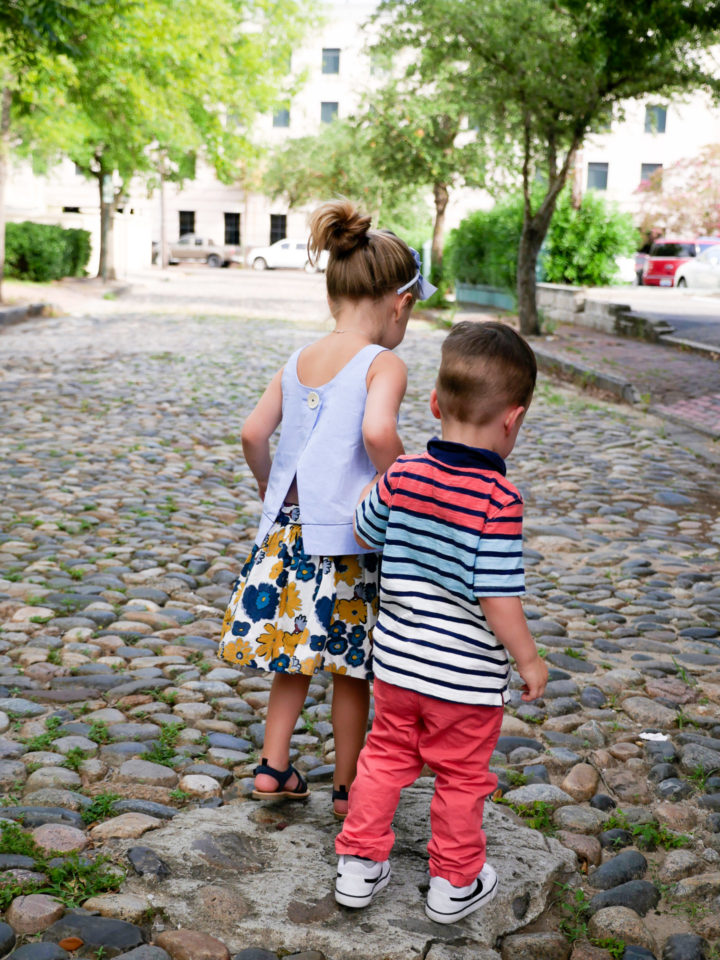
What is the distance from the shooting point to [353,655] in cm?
283

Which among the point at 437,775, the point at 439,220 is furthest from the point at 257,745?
the point at 439,220

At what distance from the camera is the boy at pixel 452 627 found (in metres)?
2.34

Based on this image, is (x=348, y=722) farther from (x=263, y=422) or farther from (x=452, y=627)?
(x=263, y=422)

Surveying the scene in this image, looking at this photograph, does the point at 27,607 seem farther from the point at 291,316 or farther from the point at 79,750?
the point at 291,316

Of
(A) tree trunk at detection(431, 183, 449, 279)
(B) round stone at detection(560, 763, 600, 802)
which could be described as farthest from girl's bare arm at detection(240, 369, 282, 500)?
(A) tree trunk at detection(431, 183, 449, 279)

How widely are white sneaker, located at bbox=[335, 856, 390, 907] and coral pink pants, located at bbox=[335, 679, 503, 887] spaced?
24 millimetres

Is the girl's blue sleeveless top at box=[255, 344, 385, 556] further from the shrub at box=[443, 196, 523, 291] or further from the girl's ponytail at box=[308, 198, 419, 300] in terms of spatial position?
the shrub at box=[443, 196, 523, 291]

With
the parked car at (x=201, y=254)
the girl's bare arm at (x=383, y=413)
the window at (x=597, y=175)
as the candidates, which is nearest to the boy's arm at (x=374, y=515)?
the girl's bare arm at (x=383, y=413)

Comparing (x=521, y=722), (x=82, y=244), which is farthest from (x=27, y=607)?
(x=82, y=244)

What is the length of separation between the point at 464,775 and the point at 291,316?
2091cm

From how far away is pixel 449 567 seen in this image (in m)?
2.37

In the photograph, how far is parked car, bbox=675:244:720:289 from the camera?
1271 inches

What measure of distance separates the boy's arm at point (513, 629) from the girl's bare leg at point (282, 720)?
811mm

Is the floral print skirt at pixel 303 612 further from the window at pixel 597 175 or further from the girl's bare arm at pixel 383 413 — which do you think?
the window at pixel 597 175
